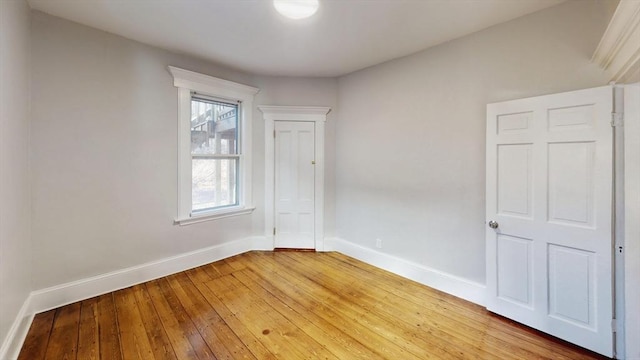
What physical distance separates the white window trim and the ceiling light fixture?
1.58m

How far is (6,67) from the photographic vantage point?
5.32 feet

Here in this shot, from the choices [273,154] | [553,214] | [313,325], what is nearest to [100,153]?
[273,154]

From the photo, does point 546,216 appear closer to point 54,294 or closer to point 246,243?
point 246,243

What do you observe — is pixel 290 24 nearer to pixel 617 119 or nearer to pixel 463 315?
pixel 617 119

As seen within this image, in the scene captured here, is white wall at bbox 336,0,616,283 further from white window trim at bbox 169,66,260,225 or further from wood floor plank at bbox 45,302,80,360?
wood floor plank at bbox 45,302,80,360

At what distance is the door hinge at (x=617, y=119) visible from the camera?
1.71 meters

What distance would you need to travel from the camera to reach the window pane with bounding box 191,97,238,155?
3251mm

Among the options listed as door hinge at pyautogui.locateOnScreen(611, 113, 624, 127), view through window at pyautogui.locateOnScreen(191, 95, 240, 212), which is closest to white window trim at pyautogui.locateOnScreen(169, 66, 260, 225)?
view through window at pyautogui.locateOnScreen(191, 95, 240, 212)

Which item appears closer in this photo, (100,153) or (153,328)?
(153,328)

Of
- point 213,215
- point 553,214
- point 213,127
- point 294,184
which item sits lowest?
point 213,215

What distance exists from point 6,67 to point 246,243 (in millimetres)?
2913

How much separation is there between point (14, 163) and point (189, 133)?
1.51 m

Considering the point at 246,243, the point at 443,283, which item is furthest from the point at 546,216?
the point at 246,243

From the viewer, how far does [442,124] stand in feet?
8.80
